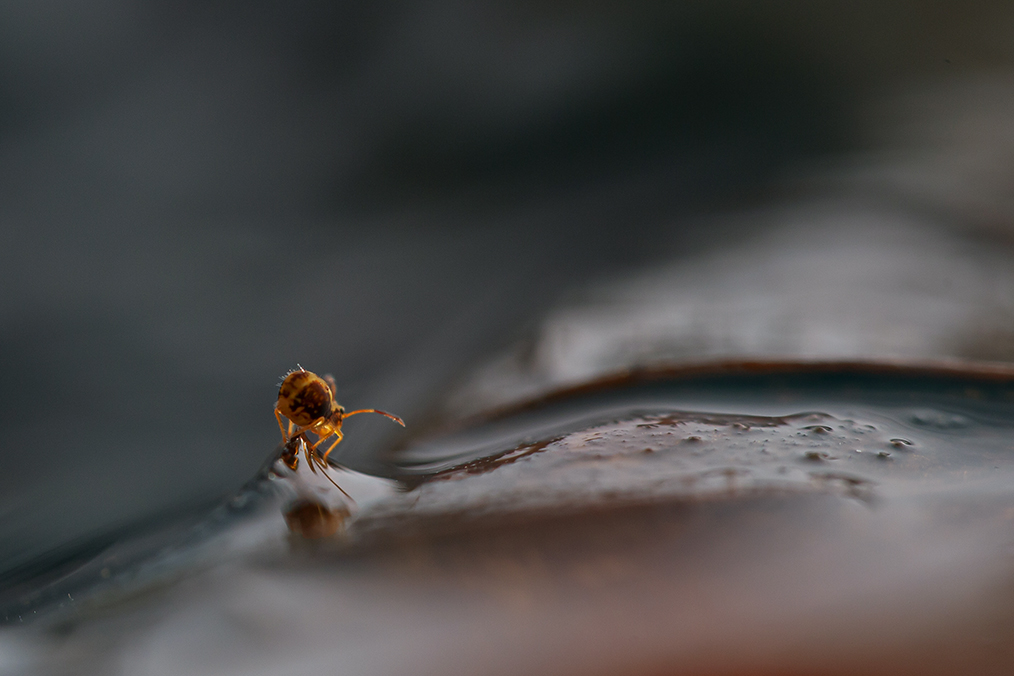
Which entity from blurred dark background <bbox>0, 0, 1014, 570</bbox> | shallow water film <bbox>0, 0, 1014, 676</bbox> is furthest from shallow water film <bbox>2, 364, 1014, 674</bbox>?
blurred dark background <bbox>0, 0, 1014, 570</bbox>

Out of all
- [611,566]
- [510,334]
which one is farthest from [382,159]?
[611,566]

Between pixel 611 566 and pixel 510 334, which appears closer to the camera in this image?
pixel 611 566

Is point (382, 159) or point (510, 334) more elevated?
point (382, 159)

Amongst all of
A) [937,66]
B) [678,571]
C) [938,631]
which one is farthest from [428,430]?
[937,66]

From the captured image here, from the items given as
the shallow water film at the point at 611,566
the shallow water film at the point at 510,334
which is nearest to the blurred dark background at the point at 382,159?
the shallow water film at the point at 510,334

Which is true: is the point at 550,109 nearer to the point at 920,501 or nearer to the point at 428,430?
the point at 428,430

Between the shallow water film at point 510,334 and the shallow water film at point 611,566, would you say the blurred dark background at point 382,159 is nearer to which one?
the shallow water film at point 510,334

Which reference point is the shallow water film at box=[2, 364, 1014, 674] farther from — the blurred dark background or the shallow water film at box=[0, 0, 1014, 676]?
the blurred dark background

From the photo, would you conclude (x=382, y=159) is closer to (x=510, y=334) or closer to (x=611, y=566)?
(x=510, y=334)
